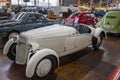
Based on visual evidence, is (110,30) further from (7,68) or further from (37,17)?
(7,68)

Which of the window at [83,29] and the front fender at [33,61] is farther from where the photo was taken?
the window at [83,29]

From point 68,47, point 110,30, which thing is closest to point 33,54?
point 68,47

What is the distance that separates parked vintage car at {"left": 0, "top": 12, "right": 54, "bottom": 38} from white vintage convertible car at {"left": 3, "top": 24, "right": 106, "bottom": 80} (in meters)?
2.67

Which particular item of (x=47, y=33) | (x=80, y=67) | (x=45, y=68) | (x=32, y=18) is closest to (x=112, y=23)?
(x=32, y=18)

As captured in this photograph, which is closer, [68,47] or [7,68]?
[7,68]

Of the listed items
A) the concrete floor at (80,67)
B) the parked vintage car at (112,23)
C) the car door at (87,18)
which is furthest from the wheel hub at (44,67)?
the car door at (87,18)

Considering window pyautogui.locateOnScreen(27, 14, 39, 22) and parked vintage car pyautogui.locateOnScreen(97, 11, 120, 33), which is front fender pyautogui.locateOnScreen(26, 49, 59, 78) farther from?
parked vintage car pyautogui.locateOnScreen(97, 11, 120, 33)

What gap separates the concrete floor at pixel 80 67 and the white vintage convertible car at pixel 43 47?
0.86 feet

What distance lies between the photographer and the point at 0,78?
3631 millimetres

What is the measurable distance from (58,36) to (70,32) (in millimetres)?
524

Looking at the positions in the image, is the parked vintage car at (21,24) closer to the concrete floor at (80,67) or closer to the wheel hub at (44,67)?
the concrete floor at (80,67)

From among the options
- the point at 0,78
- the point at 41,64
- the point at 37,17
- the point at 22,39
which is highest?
the point at 37,17

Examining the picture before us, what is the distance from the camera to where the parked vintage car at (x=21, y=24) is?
23.0ft

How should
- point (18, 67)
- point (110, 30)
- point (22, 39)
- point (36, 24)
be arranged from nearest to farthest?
1. point (22, 39)
2. point (18, 67)
3. point (36, 24)
4. point (110, 30)
